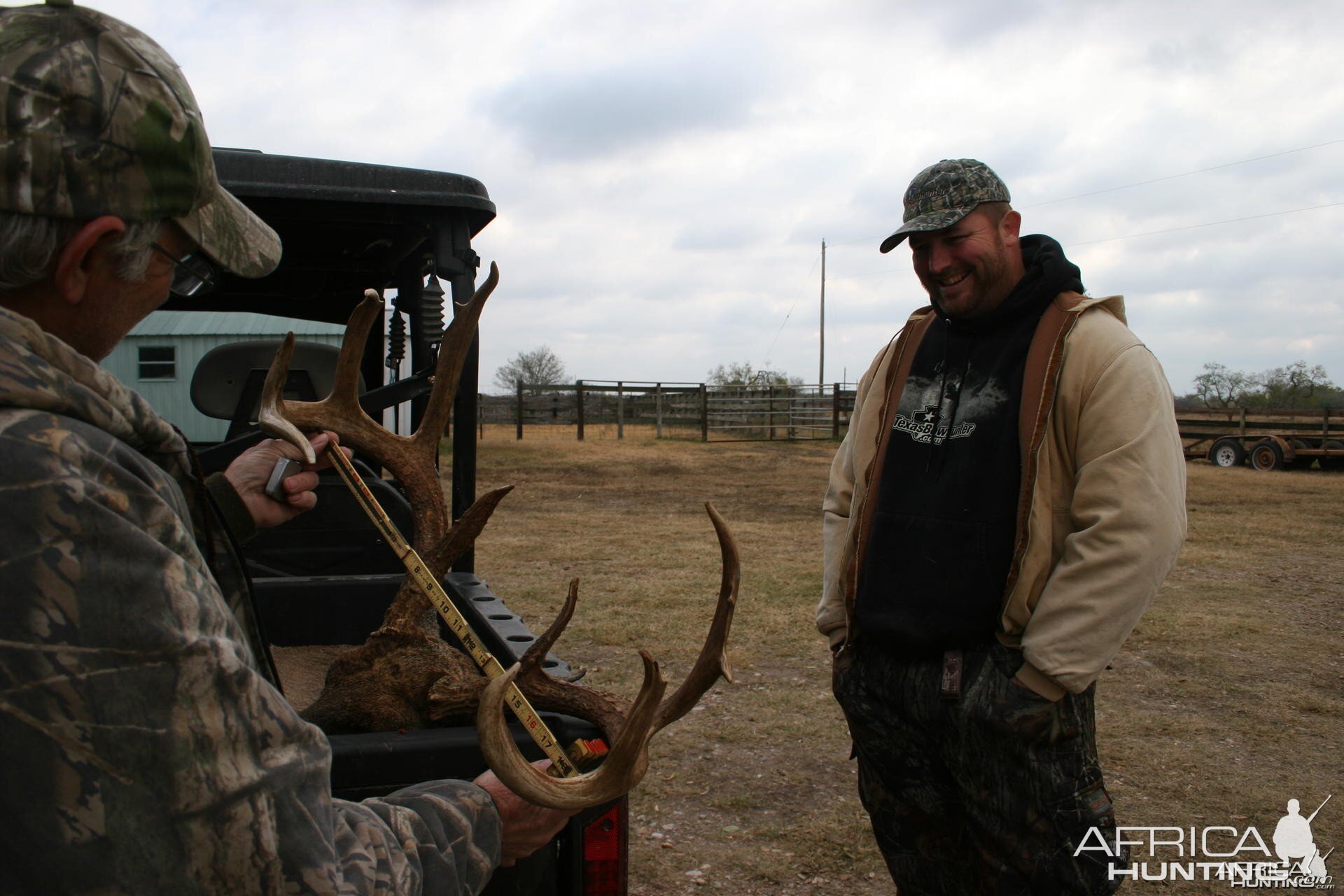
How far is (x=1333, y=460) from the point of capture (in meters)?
18.4

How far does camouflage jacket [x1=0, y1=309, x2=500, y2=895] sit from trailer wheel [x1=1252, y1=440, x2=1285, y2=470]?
20.1m

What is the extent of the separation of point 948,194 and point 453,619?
4.93ft

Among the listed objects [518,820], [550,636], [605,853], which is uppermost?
[550,636]

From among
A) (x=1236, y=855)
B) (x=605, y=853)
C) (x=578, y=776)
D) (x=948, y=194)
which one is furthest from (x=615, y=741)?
(x=1236, y=855)

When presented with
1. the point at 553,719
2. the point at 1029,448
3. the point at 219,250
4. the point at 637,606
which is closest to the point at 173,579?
the point at 219,250

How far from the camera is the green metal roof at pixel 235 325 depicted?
4402mm

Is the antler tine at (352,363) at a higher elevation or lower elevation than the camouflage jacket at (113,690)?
higher

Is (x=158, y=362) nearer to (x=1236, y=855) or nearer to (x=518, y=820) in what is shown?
(x=518, y=820)

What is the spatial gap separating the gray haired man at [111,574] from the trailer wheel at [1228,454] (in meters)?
20.4

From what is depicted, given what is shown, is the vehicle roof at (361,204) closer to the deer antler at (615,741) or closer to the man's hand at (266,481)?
the man's hand at (266,481)

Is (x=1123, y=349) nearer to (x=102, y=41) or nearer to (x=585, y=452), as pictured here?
(x=102, y=41)

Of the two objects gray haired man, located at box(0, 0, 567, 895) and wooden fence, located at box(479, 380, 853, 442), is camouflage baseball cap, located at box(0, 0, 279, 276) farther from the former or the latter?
wooden fence, located at box(479, 380, 853, 442)

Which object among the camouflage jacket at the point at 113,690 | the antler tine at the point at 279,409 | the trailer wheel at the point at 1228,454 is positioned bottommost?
the trailer wheel at the point at 1228,454

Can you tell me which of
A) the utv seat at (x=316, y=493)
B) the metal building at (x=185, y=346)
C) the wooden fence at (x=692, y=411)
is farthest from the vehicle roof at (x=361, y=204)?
the wooden fence at (x=692, y=411)
